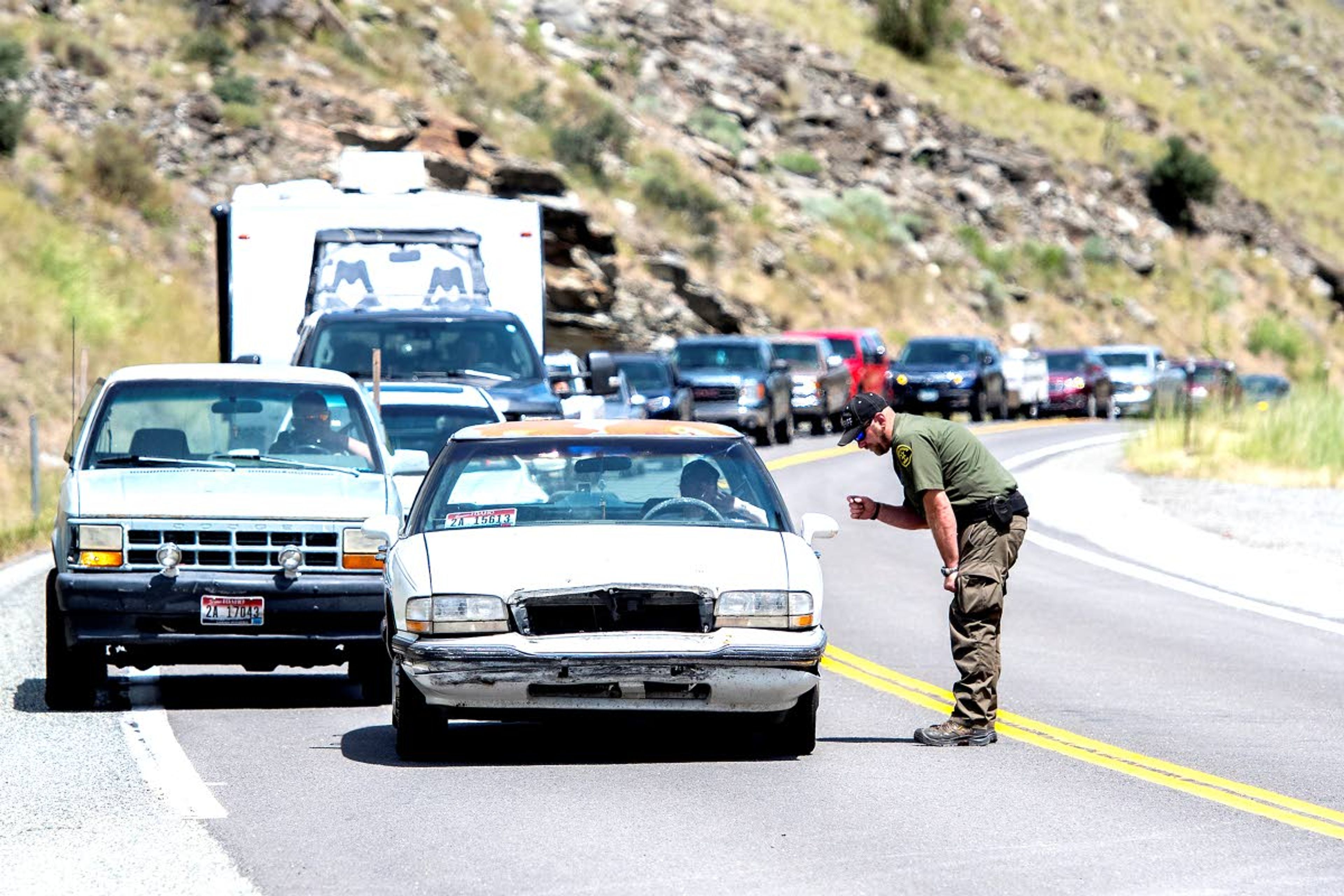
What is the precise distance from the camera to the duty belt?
33.7 feet

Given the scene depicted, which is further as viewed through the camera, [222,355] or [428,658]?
[222,355]

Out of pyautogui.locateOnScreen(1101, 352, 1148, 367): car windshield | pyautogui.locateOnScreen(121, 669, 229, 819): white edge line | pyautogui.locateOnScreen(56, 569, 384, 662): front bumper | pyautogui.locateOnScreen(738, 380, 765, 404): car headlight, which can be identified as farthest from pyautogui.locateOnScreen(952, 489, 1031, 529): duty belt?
pyautogui.locateOnScreen(1101, 352, 1148, 367): car windshield

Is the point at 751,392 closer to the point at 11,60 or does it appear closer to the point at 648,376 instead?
the point at 648,376

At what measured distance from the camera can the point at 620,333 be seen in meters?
47.5

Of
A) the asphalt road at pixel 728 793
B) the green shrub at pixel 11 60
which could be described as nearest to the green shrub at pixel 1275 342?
the green shrub at pixel 11 60

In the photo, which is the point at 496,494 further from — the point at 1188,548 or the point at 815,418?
the point at 815,418

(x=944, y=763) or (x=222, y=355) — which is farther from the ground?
(x=222, y=355)

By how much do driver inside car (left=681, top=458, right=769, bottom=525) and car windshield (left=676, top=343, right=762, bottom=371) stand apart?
87.9ft

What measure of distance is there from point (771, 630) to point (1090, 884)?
8.13 feet

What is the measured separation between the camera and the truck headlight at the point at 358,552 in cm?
1135

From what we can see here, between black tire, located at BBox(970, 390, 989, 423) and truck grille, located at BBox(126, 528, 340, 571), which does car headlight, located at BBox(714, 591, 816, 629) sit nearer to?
truck grille, located at BBox(126, 528, 340, 571)

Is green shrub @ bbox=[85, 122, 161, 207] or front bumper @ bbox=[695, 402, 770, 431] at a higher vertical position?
green shrub @ bbox=[85, 122, 161, 207]

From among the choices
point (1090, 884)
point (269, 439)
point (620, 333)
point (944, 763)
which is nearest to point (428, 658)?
point (944, 763)

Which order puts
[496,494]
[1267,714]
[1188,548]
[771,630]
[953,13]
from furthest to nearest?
[953,13] → [1188,548] → [1267,714] → [496,494] → [771,630]
